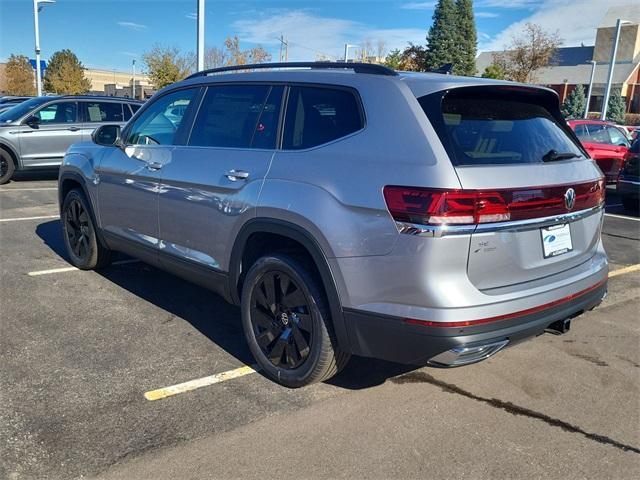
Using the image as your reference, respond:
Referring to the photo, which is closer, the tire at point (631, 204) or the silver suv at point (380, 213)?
the silver suv at point (380, 213)

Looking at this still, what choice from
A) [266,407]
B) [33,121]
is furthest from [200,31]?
[266,407]

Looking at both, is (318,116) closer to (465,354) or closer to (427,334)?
(427,334)

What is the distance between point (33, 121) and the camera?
11742mm

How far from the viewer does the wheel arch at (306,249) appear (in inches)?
121

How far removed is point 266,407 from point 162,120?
258 cm

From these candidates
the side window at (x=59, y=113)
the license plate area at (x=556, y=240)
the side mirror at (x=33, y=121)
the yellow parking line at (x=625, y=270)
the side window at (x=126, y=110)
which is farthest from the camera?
the side window at (x=126, y=110)

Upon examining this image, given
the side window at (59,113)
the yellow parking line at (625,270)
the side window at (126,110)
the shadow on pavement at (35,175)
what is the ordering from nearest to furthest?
the yellow parking line at (625,270) → the side window at (59,113) → the shadow on pavement at (35,175) → the side window at (126,110)

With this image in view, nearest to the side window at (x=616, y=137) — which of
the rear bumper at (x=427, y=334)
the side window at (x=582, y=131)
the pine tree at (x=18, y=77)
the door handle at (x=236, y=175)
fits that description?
the side window at (x=582, y=131)

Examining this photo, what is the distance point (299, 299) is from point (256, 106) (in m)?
1.35

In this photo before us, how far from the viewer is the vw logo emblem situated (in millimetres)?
3129

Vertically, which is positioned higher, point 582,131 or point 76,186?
point 582,131

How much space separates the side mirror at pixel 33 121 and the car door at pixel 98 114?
0.88 metres

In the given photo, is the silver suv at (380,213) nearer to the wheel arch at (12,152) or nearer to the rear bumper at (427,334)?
the rear bumper at (427,334)

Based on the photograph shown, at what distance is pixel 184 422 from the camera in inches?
122
